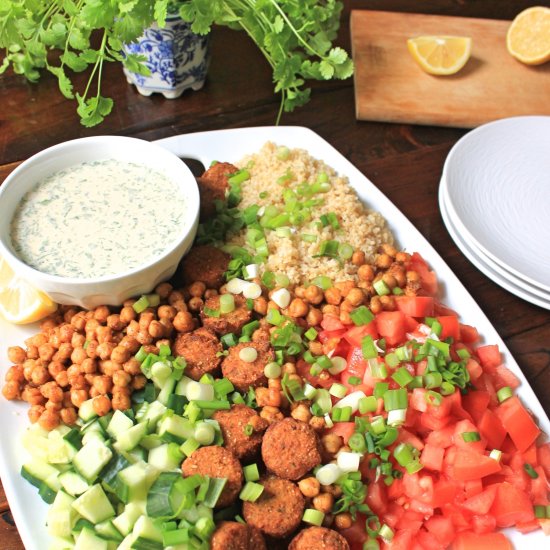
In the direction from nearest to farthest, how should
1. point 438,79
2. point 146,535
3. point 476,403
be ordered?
point 146,535, point 476,403, point 438,79

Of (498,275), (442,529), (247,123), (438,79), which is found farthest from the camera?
(438,79)

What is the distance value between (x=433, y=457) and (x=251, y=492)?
58cm

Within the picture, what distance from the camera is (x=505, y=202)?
119 inches

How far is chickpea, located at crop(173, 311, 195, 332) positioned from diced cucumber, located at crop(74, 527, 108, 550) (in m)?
0.75

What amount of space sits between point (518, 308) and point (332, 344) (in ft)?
3.04

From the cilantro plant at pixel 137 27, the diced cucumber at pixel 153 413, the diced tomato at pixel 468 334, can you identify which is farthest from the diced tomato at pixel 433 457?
the cilantro plant at pixel 137 27

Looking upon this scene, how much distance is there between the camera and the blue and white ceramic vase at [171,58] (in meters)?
3.06

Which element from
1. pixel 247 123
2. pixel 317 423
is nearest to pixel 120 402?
pixel 317 423

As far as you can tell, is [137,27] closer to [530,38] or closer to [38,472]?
[38,472]

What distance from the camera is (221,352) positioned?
2309 mm

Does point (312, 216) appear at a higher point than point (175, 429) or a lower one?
higher

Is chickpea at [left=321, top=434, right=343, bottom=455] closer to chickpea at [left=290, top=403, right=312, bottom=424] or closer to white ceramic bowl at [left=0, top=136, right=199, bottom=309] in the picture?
chickpea at [left=290, top=403, right=312, bottom=424]

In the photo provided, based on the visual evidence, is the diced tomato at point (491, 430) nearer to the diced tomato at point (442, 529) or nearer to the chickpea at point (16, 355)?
the diced tomato at point (442, 529)

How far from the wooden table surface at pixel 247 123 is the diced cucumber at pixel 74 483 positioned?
1587 millimetres
